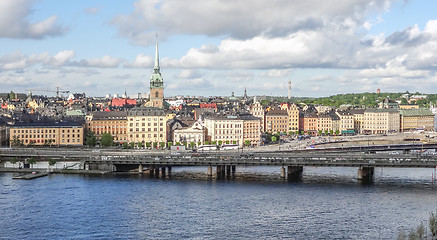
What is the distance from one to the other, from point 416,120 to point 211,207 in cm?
11713

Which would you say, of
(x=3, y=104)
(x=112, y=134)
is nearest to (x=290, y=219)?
(x=112, y=134)

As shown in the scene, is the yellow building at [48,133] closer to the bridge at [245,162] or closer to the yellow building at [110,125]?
the yellow building at [110,125]

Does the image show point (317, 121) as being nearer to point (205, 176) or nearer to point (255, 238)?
point (205, 176)

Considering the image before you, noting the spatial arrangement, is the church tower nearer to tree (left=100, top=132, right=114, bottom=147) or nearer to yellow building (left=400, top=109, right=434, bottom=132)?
tree (left=100, top=132, right=114, bottom=147)

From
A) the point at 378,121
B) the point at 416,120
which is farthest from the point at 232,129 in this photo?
the point at 416,120

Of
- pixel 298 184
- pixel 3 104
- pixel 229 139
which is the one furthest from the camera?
pixel 3 104

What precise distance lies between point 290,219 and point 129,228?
Result: 11.2 metres

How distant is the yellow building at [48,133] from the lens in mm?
100500

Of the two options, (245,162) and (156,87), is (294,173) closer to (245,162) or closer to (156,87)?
(245,162)

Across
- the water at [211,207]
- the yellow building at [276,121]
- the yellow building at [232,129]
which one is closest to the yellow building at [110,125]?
the yellow building at [232,129]

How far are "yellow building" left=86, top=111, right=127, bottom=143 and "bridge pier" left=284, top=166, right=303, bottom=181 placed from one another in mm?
43640

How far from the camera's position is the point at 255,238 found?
1668 inches

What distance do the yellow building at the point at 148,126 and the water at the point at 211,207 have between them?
1353 inches

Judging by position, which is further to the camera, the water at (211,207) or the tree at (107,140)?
the tree at (107,140)
